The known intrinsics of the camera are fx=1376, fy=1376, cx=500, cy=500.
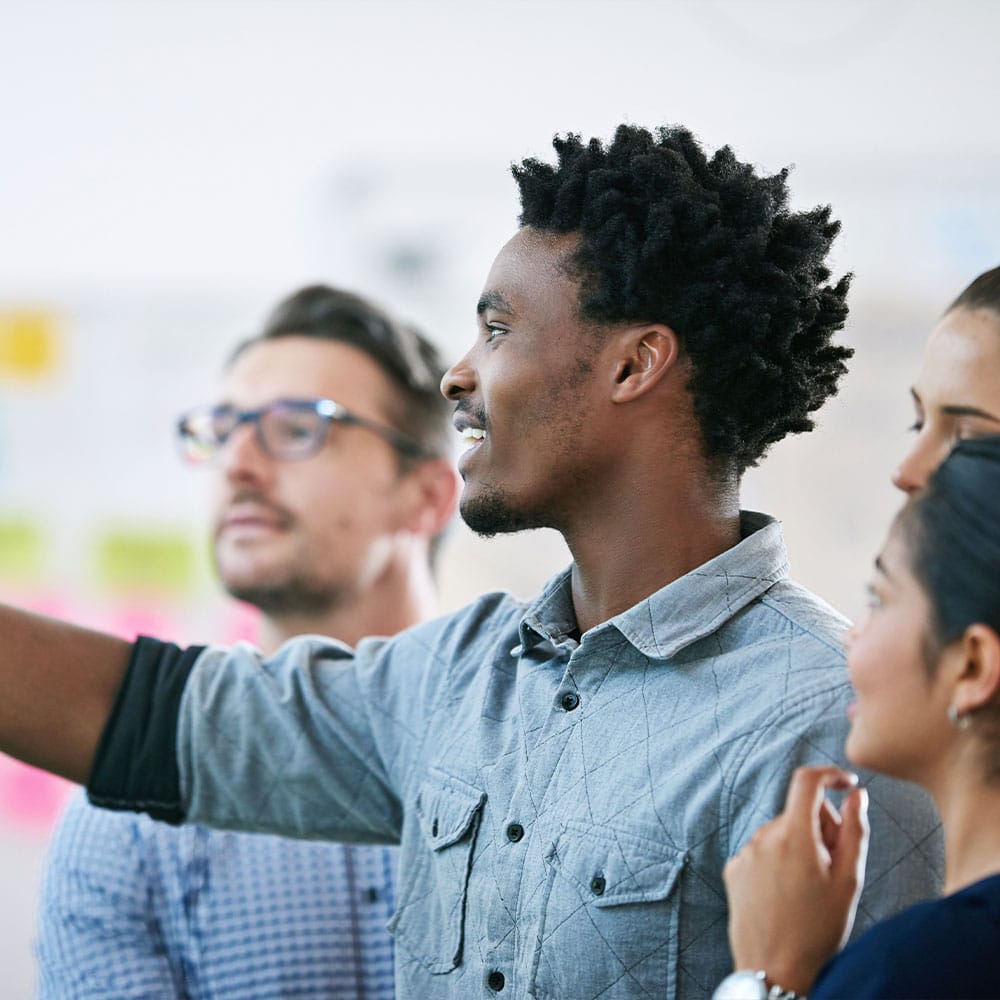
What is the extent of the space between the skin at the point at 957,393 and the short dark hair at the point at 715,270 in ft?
0.55

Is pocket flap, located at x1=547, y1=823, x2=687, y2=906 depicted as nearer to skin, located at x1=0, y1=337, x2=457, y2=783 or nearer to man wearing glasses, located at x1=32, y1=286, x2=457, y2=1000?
man wearing glasses, located at x1=32, y1=286, x2=457, y2=1000

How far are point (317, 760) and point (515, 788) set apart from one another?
0.28m

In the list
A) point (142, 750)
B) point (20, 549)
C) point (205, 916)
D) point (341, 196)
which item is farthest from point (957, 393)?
point (20, 549)

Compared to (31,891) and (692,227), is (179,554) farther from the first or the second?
(692,227)

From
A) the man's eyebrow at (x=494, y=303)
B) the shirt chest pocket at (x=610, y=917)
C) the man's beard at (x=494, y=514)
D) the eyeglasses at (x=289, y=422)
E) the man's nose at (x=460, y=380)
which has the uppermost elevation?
the eyeglasses at (x=289, y=422)

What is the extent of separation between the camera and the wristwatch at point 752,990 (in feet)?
3.00

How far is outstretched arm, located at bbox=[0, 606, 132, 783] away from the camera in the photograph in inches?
55.0

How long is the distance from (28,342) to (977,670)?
288 cm

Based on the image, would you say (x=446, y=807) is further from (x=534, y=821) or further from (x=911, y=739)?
(x=911, y=739)

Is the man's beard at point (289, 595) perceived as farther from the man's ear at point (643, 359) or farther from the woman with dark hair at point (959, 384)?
the woman with dark hair at point (959, 384)

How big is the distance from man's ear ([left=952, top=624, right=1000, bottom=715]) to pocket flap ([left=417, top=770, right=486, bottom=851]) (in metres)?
0.51

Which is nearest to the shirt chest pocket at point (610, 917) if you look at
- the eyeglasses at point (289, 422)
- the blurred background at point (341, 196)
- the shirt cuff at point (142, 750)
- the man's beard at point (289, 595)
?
the shirt cuff at point (142, 750)

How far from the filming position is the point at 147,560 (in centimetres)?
328

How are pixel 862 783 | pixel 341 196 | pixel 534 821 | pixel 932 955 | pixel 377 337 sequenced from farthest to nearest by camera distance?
pixel 341 196
pixel 377 337
pixel 534 821
pixel 862 783
pixel 932 955
